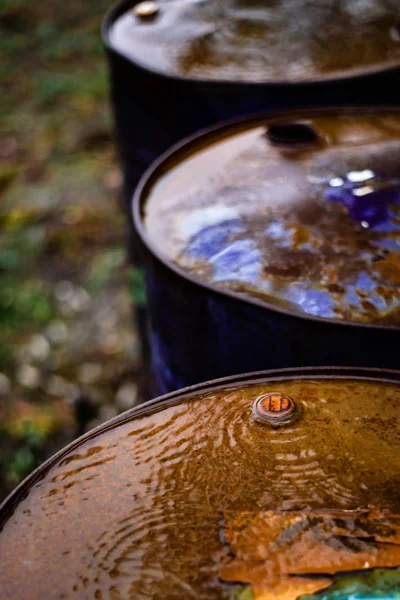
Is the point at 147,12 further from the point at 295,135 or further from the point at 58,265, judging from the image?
the point at 58,265

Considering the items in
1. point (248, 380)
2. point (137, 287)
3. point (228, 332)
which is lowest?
point (137, 287)

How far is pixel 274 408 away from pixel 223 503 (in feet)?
0.75

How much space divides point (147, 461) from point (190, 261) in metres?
0.69

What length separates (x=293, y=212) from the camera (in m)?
1.84

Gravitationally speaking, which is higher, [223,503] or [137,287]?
[223,503]

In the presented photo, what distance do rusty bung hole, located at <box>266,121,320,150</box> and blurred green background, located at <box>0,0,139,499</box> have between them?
2072mm

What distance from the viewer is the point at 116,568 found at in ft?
3.39

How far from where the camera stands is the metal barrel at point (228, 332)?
147 cm

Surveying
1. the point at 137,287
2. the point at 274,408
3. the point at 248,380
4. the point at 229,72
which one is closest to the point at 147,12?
the point at 229,72

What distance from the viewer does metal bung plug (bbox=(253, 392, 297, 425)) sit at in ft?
4.14

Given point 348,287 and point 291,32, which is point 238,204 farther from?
point 291,32

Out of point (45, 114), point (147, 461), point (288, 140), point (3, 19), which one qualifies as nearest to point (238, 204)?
point (288, 140)

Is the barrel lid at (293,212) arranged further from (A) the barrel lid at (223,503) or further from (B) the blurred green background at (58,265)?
(B) the blurred green background at (58,265)

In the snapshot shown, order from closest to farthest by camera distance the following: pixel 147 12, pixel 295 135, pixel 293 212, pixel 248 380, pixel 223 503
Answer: pixel 223 503 < pixel 248 380 < pixel 293 212 < pixel 295 135 < pixel 147 12
